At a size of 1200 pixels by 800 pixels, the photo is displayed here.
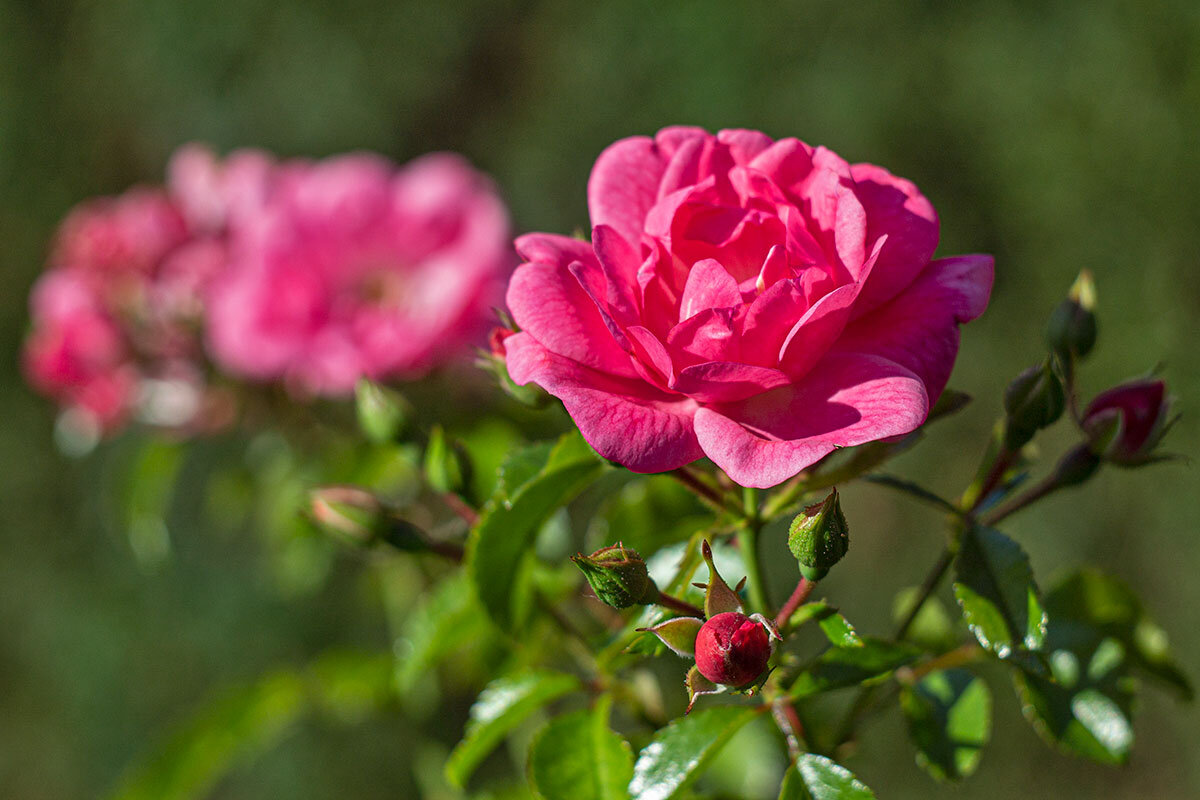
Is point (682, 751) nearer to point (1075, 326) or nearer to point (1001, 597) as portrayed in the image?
point (1001, 597)

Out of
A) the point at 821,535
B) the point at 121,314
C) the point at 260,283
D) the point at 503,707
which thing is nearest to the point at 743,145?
the point at 821,535

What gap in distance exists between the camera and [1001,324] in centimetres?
192

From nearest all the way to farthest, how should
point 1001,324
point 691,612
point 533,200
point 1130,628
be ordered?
point 691,612, point 1130,628, point 1001,324, point 533,200

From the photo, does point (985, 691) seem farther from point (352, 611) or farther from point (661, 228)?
point (352, 611)

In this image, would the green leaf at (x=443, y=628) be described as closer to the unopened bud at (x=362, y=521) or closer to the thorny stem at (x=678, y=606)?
the unopened bud at (x=362, y=521)

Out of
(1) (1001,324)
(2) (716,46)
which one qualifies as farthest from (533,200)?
(1) (1001,324)

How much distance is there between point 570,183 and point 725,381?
210cm

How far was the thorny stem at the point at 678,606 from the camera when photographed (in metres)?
0.33

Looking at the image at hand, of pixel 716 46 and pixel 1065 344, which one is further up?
pixel 1065 344

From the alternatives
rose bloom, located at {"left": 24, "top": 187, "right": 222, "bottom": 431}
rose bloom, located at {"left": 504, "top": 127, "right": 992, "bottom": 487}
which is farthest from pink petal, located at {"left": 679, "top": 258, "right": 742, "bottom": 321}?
rose bloom, located at {"left": 24, "top": 187, "right": 222, "bottom": 431}

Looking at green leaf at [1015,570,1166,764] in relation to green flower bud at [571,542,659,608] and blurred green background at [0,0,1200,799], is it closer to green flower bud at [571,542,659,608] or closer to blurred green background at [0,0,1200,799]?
green flower bud at [571,542,659,608]

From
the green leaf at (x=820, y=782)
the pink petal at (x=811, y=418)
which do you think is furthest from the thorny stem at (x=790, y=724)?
the pink petal at (x=811, y=418)

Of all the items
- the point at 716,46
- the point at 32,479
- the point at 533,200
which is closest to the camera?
the point at 716,46

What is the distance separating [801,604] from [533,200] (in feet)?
6.91
